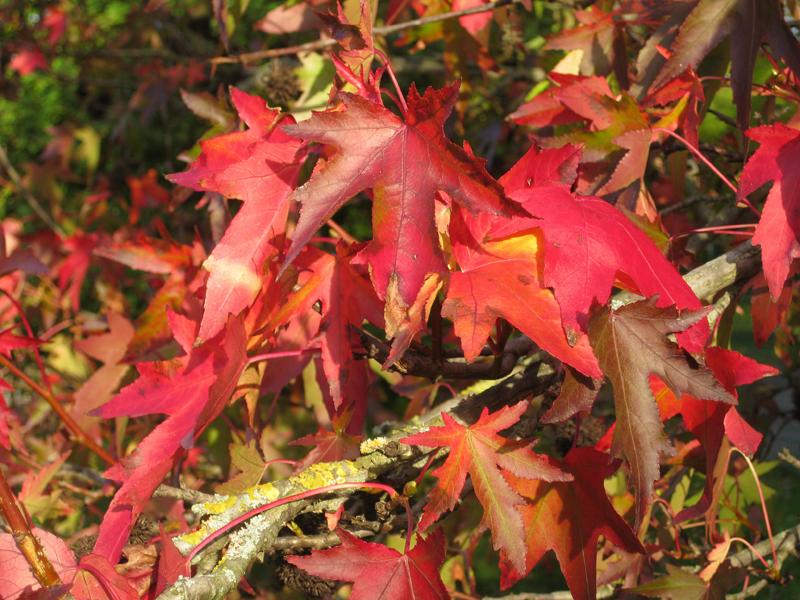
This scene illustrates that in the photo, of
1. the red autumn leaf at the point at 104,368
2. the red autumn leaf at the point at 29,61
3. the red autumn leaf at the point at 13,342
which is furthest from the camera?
the red autumn leaf at the point at 29,61

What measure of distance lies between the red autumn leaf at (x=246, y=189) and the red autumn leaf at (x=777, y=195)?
56cm

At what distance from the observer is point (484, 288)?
2.88 feet

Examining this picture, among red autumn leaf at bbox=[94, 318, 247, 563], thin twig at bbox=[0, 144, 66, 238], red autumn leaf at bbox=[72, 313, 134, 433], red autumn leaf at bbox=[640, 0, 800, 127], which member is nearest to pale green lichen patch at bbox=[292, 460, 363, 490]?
red autumn leaf at bbox=[94, 318, 247, 563]

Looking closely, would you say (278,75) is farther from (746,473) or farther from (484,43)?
(746,473)

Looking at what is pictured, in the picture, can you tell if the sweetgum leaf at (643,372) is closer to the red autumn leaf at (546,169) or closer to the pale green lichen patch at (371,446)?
the red autumn leaf at (546,169)

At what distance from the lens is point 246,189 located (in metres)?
1.02

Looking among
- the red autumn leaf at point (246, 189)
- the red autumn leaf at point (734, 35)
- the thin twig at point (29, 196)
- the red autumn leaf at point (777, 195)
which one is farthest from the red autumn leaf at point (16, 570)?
the thin twig at point (29, 196)

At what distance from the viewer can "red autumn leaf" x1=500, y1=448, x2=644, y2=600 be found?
38.0 inches

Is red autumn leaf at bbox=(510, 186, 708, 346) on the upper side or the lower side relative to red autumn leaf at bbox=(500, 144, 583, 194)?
lower

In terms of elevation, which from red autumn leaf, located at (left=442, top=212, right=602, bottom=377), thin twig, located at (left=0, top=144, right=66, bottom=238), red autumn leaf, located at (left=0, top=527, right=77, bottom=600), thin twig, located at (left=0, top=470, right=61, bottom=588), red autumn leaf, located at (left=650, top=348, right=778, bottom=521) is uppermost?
red autumn leaf, located at (left=442, top=212, right=602, bottom=377)

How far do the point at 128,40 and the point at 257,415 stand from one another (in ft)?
9.66

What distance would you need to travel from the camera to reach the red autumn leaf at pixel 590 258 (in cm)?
87

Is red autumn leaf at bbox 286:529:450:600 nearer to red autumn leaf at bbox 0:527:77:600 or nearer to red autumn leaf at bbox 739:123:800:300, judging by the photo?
red autumn leaf at bbox 0:527:77:600

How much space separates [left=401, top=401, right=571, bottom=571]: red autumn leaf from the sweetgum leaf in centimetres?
8
